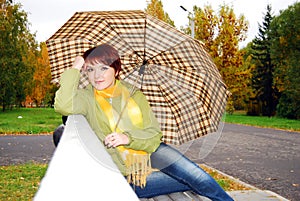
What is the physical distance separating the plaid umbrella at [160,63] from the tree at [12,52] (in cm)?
2440

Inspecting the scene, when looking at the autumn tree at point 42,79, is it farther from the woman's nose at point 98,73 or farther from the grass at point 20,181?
the woman's nose at point 98,73

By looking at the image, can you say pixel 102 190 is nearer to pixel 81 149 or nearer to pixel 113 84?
pixel 81 149

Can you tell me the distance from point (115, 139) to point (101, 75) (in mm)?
363

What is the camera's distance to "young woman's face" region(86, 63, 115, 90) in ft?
6.98

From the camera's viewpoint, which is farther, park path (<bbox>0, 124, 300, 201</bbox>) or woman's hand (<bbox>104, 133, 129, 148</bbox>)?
park path (<bbox>0, 124, 300, 201</bbox>)

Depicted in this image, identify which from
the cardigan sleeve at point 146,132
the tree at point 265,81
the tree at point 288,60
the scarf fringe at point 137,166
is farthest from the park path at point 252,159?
the tree at point 265,81

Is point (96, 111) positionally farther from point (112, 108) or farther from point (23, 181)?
point (23, 181)

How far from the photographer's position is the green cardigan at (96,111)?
6.73ft

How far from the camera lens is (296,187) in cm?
666

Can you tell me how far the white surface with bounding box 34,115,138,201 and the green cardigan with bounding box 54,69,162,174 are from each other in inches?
6.0

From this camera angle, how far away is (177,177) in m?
2.79

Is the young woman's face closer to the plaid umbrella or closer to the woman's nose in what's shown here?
the woman's nose

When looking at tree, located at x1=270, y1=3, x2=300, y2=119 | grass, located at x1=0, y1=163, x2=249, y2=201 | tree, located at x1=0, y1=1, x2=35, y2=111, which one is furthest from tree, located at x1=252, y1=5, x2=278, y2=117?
grass, located at x1=0, y1=163, x2=249, y2=201

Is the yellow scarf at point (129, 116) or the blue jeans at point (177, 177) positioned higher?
the yellow scarf at point (129, 116)
